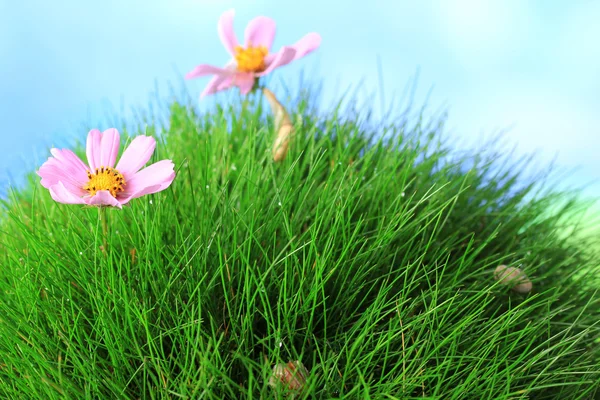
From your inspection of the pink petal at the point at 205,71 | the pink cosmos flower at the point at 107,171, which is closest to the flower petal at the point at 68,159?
the pink cosmos flower at the point at 107,171

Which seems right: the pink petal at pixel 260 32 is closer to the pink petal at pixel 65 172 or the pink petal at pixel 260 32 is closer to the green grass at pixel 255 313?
the green grass at pixel 255 313

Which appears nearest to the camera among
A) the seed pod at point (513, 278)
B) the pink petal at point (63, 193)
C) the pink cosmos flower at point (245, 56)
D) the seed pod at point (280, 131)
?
the pink petal at point (63, 193)

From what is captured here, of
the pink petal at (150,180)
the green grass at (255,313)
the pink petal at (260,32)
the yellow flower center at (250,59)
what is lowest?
the green grass at (255,313)

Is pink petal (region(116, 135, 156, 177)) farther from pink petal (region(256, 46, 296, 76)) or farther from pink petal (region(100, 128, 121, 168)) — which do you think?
pink petal (region(256, 46, 296, 76))

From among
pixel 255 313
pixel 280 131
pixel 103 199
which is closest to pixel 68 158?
pixel 103 199

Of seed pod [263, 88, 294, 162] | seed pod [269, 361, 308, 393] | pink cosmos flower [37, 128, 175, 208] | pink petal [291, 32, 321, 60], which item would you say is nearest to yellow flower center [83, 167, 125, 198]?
pink cosmos flower [37, 128, 175, 208]
